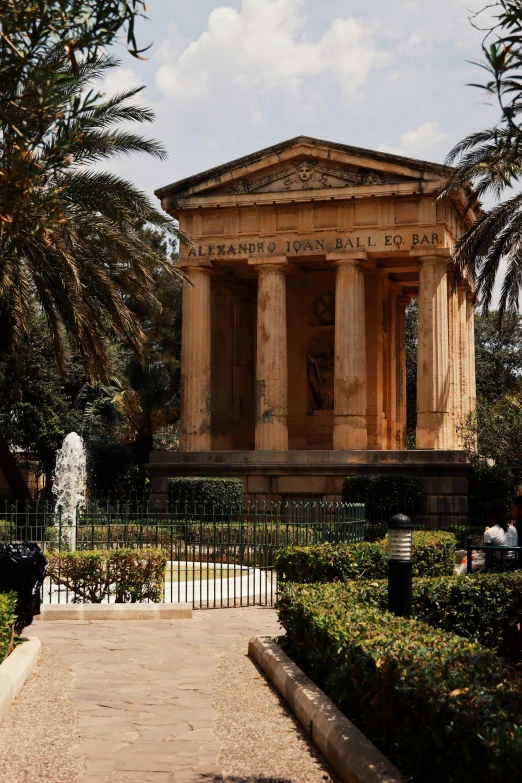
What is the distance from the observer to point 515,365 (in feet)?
167

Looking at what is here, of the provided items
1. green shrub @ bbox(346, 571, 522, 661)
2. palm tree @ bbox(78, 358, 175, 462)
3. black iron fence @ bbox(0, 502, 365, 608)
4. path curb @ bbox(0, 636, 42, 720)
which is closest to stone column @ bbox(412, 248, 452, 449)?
black iron fence @ bbox(0, 502, 365, 608)

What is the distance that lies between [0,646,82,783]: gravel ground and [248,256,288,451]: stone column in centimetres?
2038

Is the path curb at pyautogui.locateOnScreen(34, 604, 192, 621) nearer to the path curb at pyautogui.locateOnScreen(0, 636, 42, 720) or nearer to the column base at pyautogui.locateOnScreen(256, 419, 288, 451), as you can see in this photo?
the path curb at pyautogui.locateOnScreen(0, 636, 42, 720)

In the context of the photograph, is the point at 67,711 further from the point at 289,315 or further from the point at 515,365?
the point at 515,365

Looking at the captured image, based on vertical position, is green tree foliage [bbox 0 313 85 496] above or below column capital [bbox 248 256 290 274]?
below

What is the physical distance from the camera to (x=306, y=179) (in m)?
30.2

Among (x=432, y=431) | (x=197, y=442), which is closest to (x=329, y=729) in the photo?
(x=432, y=431)

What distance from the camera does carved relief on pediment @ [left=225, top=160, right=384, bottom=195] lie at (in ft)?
97.5

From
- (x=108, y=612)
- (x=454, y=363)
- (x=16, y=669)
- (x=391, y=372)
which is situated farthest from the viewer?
(x=391, y=372)

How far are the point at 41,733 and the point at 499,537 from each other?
19.9ft

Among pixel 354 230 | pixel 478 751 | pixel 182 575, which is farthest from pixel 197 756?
pixel 354 230

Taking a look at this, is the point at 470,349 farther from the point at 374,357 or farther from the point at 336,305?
the point at 336,305

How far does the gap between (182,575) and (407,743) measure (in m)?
12.6

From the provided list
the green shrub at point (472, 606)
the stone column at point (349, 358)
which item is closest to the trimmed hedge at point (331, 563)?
the green shrub at point (472, 606)
